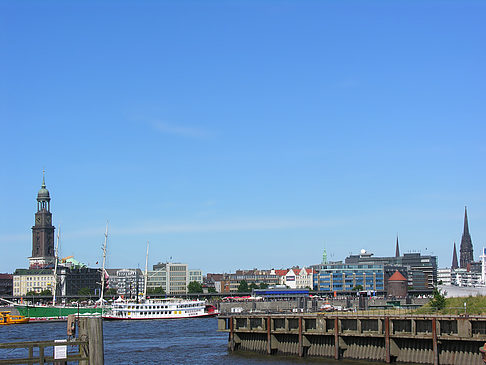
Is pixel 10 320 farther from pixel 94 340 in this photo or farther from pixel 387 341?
pixel 94 340

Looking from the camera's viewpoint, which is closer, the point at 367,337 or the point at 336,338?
the point at 367,337

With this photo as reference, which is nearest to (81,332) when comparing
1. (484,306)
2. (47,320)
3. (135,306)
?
(484,306)

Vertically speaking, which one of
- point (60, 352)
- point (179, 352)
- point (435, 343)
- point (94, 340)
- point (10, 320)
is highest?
point (94, 340)

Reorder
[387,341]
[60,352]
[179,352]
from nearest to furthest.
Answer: [60,352]
[387,341]
[179,352]

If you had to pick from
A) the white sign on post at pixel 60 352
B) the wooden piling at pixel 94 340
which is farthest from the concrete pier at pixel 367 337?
the white sign on post at pixel 60 352

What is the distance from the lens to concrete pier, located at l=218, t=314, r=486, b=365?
181 ft

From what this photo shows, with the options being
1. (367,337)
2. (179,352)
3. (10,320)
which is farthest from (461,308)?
(10,320)

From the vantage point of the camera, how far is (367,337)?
6166cm

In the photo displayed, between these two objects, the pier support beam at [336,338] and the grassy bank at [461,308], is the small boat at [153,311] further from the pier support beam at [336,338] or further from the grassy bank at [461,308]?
the pier support beam at [336,338]

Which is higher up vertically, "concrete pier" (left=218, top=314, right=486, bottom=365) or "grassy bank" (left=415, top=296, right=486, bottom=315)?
"grassy bank" (left=415, top=296, right=486, bottom=315)

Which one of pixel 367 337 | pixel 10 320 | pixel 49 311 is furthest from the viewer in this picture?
pixel 49 311

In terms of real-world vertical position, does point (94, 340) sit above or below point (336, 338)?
above

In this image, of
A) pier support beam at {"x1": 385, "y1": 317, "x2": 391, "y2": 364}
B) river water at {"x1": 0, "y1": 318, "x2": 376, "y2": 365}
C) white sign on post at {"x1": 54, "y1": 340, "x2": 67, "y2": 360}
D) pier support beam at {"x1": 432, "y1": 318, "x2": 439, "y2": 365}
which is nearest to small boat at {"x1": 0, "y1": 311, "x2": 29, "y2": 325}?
river water at {"x1": 0, "y1": 318, "x2": 376, "y2": 365}

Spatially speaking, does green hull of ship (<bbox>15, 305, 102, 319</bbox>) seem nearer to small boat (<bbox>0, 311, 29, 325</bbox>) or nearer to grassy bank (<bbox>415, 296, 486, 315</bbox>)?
small boat (<bbox>0, 311, 29, 325</bbox>)
